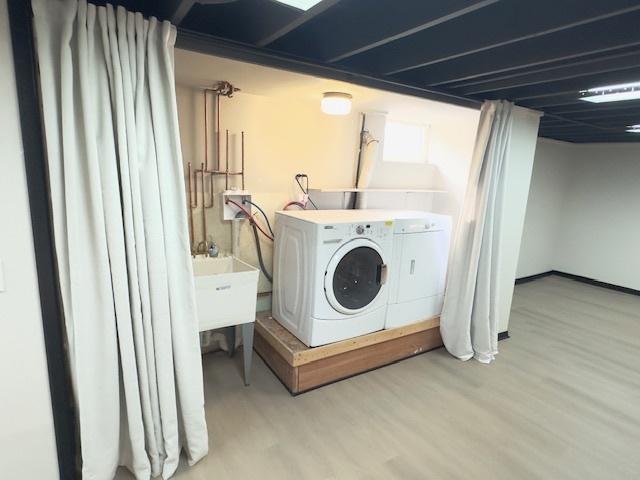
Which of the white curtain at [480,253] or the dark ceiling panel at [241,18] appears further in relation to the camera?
the white curtain at [480,253]

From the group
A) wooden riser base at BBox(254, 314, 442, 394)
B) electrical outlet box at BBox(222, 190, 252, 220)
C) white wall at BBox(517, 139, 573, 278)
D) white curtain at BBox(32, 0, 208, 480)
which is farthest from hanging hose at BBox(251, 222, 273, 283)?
white wall at BBox(517, 139, 573, 278)

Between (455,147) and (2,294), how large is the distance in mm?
3501

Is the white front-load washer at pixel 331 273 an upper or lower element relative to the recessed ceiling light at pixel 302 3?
lower

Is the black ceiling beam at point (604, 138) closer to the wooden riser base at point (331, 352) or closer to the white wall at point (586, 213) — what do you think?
the white wall at point (586, 213)

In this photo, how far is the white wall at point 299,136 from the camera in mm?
2355

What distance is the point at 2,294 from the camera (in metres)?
1.33

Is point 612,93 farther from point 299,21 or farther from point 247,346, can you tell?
point 247,346

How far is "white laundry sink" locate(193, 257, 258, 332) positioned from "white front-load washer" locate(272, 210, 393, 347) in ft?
1.25

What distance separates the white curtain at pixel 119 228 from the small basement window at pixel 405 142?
102 inches

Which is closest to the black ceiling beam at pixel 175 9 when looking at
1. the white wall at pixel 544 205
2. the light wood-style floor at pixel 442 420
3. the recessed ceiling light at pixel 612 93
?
the light wood-style floor at pixel 442 420

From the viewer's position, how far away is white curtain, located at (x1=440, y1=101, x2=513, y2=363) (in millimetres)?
2752

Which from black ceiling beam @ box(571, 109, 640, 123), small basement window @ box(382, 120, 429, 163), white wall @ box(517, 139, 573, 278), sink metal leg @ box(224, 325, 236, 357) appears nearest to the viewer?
sink metal leg @ box(224, 325, 236, 357)

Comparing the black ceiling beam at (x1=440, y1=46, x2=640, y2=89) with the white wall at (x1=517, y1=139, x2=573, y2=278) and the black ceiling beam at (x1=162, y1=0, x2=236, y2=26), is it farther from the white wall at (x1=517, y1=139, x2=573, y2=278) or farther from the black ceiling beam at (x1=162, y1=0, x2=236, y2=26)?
the white wall at (x1=517, y1=139, x2=573, y2=278)

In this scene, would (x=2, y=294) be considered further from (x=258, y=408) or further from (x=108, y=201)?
(x=258, y=408)
